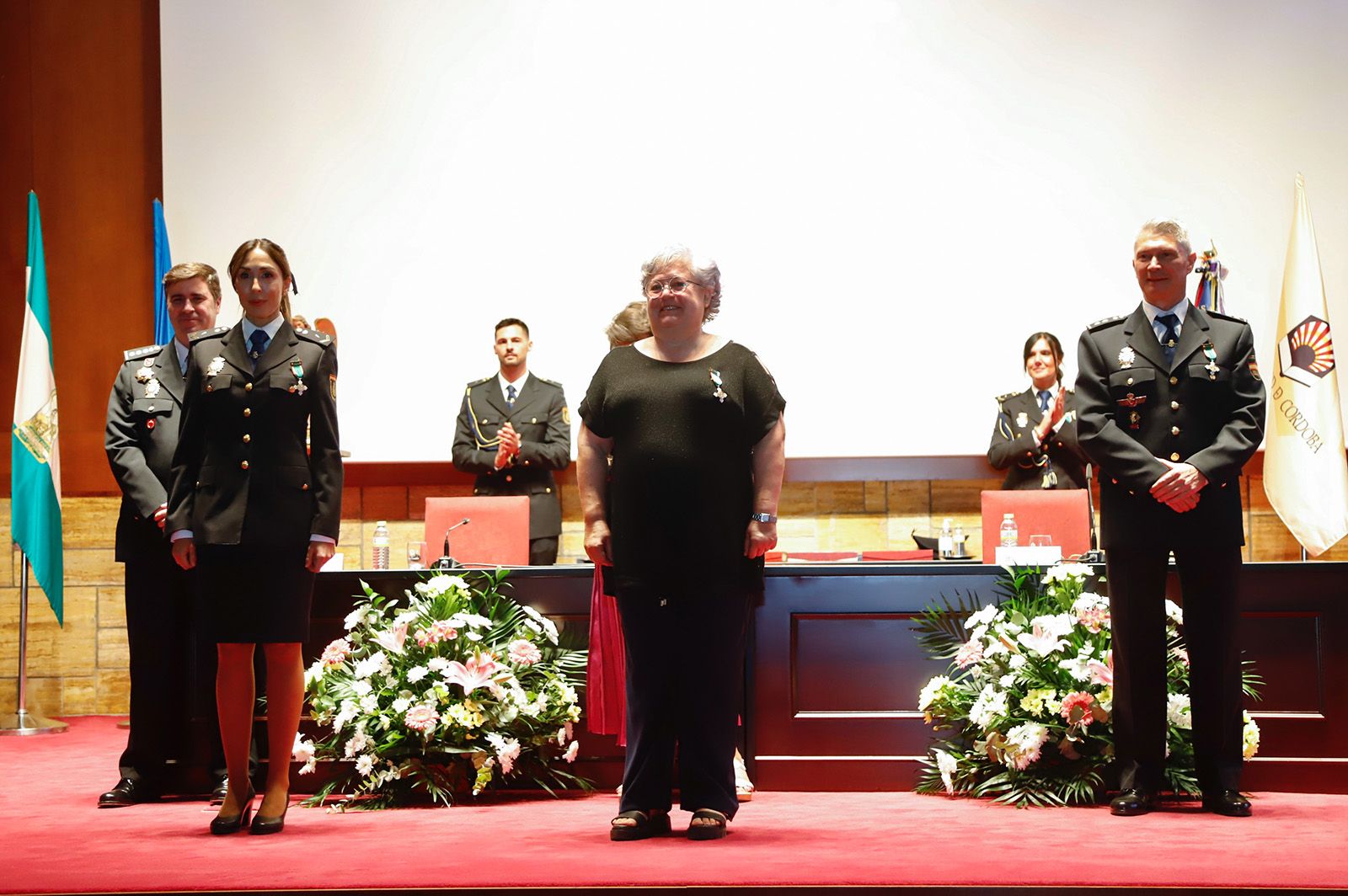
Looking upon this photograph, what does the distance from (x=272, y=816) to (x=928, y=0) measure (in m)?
5.17

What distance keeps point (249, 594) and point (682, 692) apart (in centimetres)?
105

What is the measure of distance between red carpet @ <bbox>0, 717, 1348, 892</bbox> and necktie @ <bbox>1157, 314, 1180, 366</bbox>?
1192mm

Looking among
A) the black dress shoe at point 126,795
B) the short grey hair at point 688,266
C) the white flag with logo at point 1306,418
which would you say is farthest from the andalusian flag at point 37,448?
the white flag with logo at point 1306,418

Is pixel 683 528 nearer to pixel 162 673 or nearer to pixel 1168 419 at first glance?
pixel 1168 419

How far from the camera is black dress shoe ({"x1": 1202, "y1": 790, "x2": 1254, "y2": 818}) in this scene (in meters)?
3.46

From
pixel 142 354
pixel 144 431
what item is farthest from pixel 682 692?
pixel 142 354

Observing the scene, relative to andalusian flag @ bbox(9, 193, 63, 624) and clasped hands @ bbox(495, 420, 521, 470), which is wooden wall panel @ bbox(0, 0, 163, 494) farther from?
clasped hands @ bbox(495, 420, 521, 470)

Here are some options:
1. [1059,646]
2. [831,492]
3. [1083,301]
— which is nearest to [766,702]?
[1059,646]

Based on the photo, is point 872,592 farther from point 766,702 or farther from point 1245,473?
point 1245,473

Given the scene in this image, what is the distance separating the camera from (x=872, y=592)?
167 inches

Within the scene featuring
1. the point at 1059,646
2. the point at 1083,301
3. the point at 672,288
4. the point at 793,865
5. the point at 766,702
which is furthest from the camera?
the point at 1083,301

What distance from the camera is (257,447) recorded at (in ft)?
10.6

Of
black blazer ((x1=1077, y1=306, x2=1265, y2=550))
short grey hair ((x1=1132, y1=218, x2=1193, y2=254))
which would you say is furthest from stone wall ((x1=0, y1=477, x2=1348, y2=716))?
short grey hair ((x1=1132, y1=218, x2=1193, y2=254))

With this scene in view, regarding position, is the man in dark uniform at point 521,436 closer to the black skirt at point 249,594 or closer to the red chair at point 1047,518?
the red chair at point 1047,518
